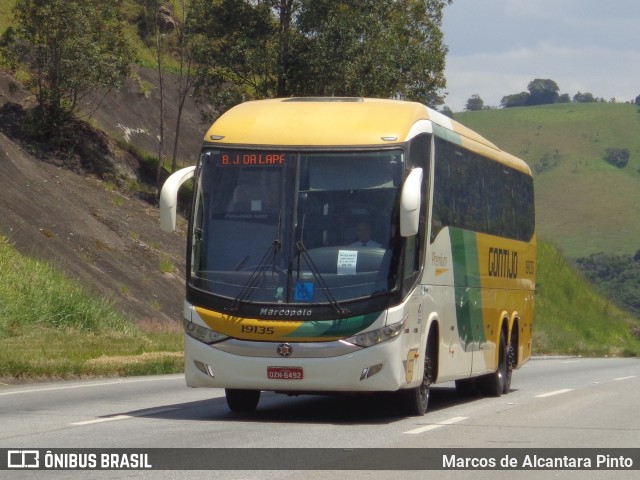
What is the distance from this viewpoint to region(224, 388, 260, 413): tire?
15.1m

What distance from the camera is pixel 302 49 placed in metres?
42.5

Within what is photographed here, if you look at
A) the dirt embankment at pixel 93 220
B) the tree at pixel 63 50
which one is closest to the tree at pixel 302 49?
the tree at pixel 63 50

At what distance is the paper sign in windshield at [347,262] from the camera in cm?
1366

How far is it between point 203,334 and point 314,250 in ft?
5.14

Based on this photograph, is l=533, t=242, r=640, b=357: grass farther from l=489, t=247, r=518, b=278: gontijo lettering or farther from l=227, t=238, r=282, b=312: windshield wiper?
l=227, t=238, r=282, b=312: windshield wiper

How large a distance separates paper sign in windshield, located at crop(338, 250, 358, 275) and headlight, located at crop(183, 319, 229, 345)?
1502 mm

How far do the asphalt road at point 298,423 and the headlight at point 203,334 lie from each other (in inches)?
36.9

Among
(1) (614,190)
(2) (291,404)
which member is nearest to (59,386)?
(2) (291,404)

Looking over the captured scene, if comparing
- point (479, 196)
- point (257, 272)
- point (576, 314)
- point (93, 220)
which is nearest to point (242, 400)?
point (257, 272)

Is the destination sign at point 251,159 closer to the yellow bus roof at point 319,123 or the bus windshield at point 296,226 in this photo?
the bus windshield at point 296,226

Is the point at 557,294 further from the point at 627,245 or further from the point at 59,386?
the point at 627,245

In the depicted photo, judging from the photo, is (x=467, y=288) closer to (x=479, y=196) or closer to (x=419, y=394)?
(x=479, y=196)

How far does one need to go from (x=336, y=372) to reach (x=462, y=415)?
9.20ft

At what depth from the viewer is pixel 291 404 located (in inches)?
668
